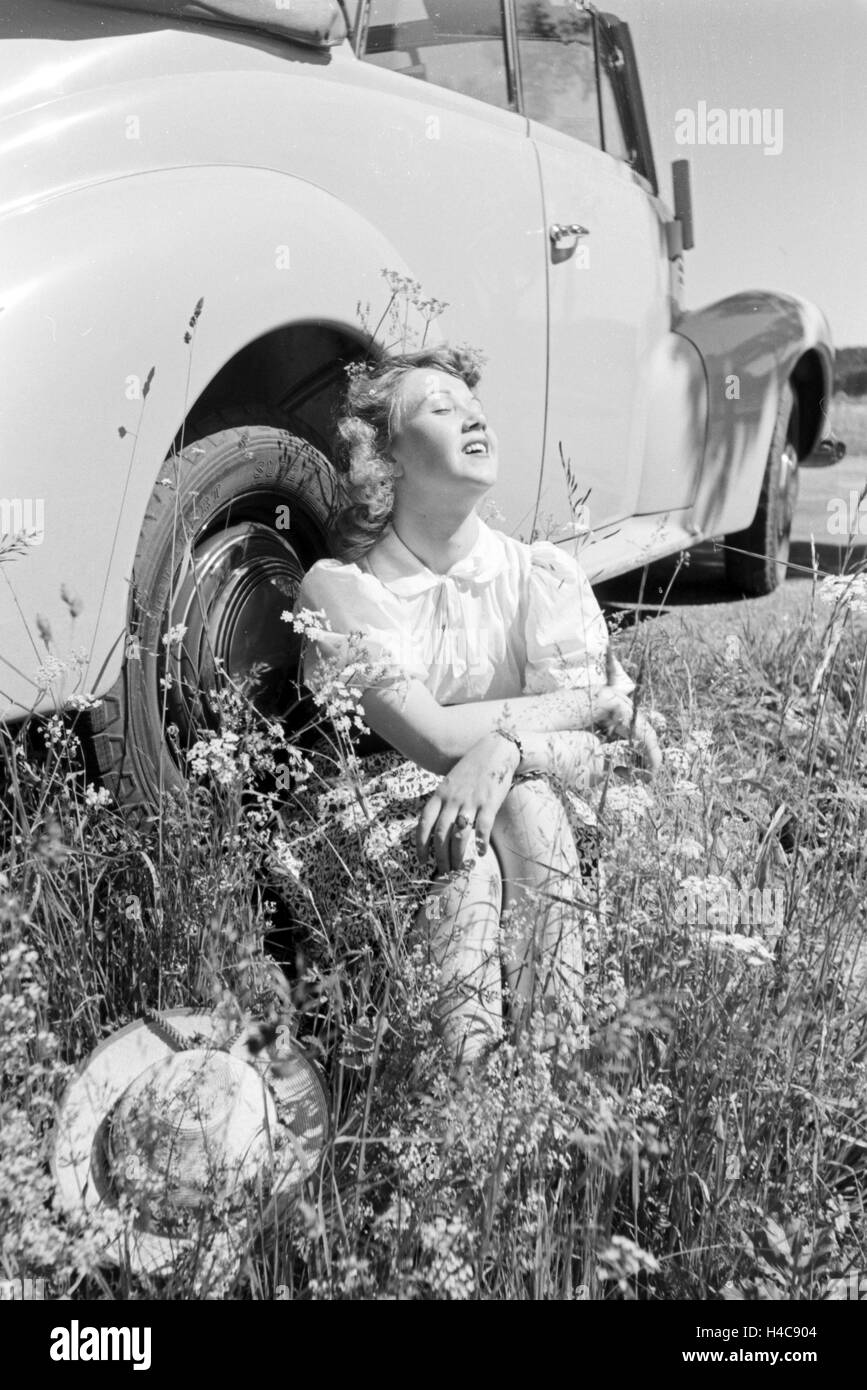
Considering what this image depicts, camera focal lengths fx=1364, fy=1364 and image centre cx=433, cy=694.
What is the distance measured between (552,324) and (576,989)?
2.06 metres

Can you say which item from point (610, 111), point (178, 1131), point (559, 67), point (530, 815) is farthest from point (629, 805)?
point (610, 111)

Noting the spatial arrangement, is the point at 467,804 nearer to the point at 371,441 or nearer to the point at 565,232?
the point at 371,441

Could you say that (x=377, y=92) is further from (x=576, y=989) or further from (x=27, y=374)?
(x=576, y=989)

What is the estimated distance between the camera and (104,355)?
189cm

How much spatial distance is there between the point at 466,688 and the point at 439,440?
16.3 inches

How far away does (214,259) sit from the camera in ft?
6.74

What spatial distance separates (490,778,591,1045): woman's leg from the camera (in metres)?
1.63

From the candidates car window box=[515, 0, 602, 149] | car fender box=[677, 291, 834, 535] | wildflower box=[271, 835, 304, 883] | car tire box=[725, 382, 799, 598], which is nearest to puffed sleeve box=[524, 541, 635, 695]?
wildflower box=[271, 835, 304, 883]

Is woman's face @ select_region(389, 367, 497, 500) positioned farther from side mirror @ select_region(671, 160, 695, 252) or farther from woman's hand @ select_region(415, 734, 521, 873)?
side mirror @ select_region(671, 160, 695, 252)

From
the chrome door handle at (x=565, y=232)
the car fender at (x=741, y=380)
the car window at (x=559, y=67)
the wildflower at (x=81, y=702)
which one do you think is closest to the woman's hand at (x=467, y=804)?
the wildflower at (x=81, y=702)

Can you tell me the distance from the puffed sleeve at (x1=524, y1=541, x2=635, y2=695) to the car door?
0.96m

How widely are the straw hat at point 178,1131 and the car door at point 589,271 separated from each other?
1.94m

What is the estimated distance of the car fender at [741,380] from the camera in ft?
15.1

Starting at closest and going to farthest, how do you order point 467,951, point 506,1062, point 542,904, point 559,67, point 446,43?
point 506,1062 → point 542,904 → point 467,951 → point 446,43 → point 559,67
